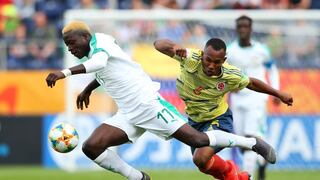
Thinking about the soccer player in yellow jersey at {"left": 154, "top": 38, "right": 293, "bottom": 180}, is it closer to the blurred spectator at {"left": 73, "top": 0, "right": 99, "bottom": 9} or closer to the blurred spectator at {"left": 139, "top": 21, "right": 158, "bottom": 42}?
the blurred spectator at {"left": 139, "top": 21, "right": 158, "bottom": 42}

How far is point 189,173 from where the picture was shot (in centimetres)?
1725

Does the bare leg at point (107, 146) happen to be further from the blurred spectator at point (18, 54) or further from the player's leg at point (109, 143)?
the blurred spectator at point (18, 54)

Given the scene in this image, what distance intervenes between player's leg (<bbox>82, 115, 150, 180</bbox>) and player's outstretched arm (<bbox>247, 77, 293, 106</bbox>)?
1557mm

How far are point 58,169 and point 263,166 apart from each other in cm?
582

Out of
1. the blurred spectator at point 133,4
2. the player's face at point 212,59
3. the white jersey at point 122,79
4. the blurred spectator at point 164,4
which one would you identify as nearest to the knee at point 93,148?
the white jersey at point 122,79

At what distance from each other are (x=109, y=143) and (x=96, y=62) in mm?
1175

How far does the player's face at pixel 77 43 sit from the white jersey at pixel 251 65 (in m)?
4.28

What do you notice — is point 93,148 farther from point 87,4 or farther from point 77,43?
point 87,4

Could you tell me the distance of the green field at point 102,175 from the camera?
16.0 meters

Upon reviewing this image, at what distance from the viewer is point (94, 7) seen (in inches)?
883

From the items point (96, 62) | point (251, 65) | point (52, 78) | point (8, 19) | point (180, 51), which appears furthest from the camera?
point (8, 19)

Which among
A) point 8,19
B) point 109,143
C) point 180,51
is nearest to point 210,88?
point 180,51

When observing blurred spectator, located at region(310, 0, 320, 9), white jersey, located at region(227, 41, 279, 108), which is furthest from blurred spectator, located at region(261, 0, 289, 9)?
white jersey, located at region(227, 41, 279, 108)

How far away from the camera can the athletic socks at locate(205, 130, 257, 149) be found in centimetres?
1098
